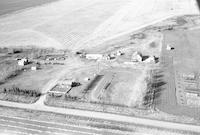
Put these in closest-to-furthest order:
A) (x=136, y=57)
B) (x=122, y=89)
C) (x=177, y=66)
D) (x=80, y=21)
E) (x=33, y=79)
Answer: (x=122, y=89) → (x=33, y=79) → (x=177, y=66) → (x=136, y=57) → (x=80, y=21)

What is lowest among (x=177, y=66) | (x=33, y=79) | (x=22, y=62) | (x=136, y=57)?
(x=33, y=79)

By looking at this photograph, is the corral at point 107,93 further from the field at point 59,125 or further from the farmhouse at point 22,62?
the farmhouse at point 22,62

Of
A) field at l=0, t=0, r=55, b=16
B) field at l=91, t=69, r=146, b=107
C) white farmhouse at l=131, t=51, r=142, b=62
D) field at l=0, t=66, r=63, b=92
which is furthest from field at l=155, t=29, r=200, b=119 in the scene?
field at l=0, t=0, r=55, b=16

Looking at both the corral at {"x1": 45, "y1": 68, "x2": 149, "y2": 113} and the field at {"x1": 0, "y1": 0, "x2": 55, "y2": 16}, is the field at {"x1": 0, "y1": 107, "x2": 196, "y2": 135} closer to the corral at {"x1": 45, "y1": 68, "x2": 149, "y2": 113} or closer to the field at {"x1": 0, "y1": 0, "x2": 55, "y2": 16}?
the corral at {"x1": 45, "y1": 68, "x2": 149, "y2": 113}

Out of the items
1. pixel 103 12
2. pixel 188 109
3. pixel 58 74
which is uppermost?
pixel 103 12

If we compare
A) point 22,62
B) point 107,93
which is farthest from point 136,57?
point 22,62

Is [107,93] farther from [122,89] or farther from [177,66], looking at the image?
[177,66]

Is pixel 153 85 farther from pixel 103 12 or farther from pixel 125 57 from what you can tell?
pixel 103 12

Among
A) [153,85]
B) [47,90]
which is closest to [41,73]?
[47,90]

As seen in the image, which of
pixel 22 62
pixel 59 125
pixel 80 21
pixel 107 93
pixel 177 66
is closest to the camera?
pixel 59 125
